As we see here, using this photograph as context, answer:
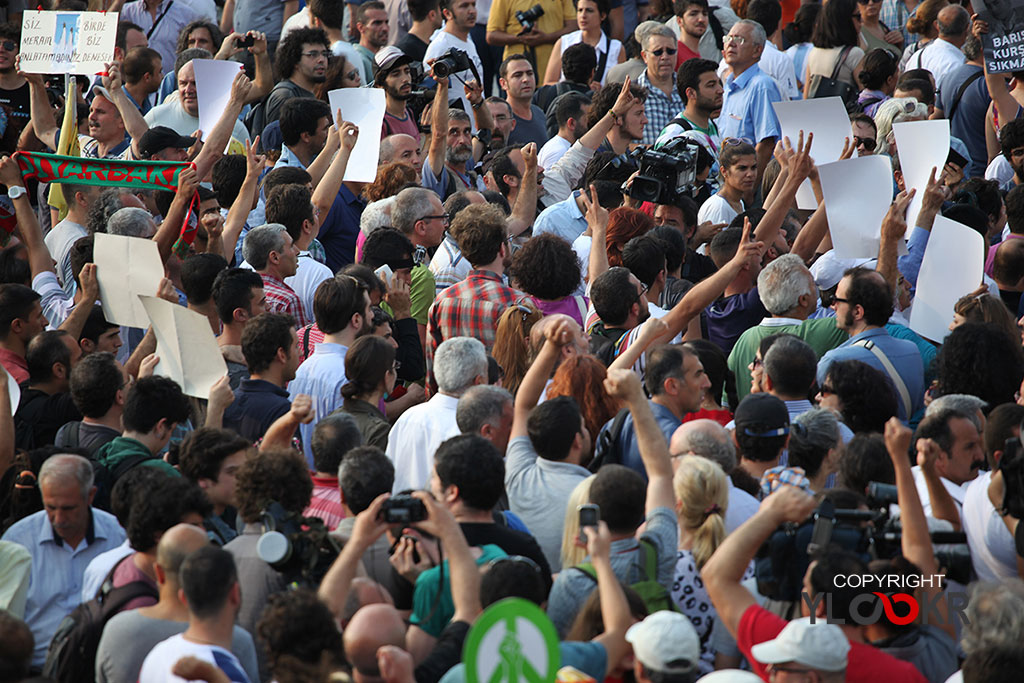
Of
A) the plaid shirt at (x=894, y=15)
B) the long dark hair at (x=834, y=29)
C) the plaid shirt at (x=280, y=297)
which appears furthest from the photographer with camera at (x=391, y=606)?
the plaid shirt at (x=894, y=15)

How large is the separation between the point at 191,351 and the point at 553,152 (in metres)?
4.77

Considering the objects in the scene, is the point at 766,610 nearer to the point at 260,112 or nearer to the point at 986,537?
the point at 986,537

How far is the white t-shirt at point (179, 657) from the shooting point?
3.70 metres

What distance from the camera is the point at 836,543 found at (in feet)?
12.9

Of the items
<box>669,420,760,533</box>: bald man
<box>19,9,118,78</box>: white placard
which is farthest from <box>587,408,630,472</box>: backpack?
<box>19,9,118,78</box>: white placard

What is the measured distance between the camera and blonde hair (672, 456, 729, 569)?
14.6 feet

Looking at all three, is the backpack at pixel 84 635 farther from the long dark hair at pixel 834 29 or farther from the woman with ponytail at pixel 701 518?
the long dark hair at pixel 834 29

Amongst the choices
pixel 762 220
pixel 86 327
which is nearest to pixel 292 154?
pixel 86 327

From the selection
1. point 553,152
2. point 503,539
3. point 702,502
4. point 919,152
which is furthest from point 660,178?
point 503,539

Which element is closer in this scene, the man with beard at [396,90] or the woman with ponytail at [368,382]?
the woman with ponytail at [368,382]

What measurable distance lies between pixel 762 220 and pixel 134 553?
174 inches

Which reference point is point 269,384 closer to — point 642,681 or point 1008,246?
point 642,681

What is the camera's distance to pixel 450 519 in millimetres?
3920

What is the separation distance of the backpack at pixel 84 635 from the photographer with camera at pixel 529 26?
30.3 ft
